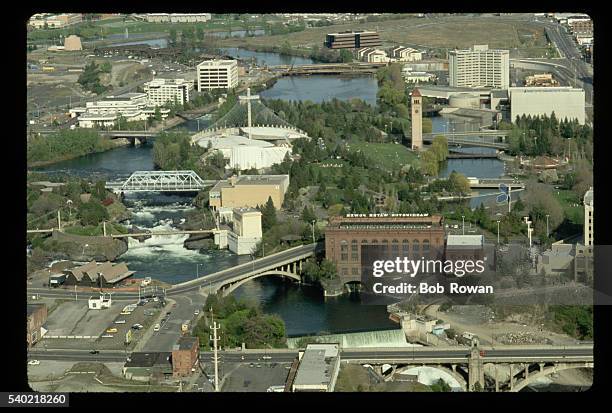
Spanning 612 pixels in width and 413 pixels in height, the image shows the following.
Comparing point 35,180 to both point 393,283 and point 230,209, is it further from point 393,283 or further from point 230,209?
point 393,283

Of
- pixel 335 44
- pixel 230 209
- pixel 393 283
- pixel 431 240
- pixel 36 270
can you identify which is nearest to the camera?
pixel 393 283

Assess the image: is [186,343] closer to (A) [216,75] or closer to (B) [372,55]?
(A) [216,75]

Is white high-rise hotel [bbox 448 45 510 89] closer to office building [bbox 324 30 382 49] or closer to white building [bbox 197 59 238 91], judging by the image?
office building [bbox 324 30 382 49]

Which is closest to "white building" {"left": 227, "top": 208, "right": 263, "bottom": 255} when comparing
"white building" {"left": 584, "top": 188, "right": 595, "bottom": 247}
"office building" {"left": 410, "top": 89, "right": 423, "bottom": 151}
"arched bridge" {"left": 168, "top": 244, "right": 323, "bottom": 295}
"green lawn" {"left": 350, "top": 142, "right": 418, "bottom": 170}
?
"arched bridge" {"left": 168, "top": 244, "right": 323, "bottom": 295}

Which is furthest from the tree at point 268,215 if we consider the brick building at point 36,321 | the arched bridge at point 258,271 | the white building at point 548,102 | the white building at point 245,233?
the white building at point 548,102

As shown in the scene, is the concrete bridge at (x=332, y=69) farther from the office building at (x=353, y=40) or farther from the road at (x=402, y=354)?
the road at (x=402, y=354)

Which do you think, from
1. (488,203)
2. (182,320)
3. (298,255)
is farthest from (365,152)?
(182,320)

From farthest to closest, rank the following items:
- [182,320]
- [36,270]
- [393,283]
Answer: [36,270], [182,320], [393,283]
